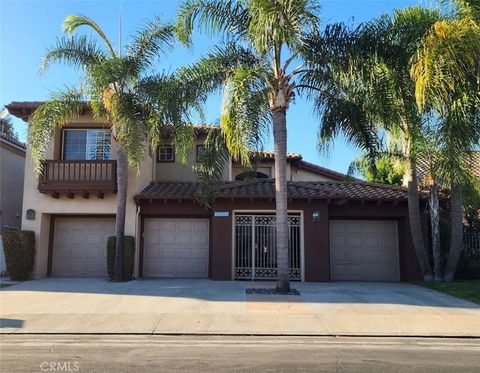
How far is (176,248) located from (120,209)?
10.1 feet

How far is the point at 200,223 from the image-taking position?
17562 mm

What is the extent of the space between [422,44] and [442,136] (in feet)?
8.71

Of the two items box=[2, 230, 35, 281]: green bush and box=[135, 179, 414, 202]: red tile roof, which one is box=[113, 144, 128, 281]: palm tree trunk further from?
box=[2, 230, 35, 281]: green bush

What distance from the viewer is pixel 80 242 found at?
58.1 ft

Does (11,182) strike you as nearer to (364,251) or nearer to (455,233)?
(364,251)

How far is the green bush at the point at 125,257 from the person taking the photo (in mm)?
15547

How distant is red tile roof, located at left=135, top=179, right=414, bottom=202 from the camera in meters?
16.0

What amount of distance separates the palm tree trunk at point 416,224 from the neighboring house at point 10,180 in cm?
1514

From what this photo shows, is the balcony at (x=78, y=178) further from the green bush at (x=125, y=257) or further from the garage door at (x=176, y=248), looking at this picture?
the garage door at (x=176, y=248)

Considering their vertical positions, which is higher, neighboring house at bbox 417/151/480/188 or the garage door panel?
neighboring house at bbox 417/151/480/188

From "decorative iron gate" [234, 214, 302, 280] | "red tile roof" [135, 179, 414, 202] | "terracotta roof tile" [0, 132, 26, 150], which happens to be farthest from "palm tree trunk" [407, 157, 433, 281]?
"terracotta roof tile" [0, 132, 26, 150]

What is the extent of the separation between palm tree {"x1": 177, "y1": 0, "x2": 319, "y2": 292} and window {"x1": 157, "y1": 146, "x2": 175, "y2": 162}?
23.3 feet

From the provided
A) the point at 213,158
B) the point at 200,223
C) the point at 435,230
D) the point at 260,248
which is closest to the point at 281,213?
the point at 213,158

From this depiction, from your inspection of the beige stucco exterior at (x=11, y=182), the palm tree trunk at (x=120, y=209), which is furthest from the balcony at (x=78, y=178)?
the beige stucco exterior at (x=11, y=182)
